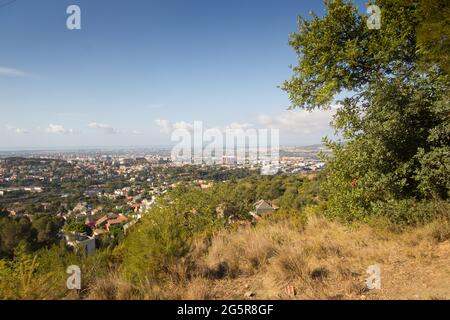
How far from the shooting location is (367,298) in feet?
10.6

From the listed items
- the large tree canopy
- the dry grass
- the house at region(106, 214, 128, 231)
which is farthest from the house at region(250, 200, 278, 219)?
the house at region(106, 214, 128, 231)

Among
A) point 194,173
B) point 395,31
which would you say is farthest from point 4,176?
point 395,31

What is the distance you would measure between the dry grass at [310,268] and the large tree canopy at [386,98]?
1.00 m

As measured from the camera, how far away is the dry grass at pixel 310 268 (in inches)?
134

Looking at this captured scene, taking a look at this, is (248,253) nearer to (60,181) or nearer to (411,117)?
(411,117)

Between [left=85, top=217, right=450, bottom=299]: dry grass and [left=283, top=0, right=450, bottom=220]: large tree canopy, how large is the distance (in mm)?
998

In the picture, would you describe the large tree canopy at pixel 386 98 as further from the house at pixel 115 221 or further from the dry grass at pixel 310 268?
the house at pixel 115 221

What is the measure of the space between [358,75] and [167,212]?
6.03 metres

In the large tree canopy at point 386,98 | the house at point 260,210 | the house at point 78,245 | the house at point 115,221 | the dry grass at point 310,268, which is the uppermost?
the large tree canopy at point 386,98

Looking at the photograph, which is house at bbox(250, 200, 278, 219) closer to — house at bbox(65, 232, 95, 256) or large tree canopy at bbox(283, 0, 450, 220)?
large tree canopy at bbox(283, 0, 450, 220)

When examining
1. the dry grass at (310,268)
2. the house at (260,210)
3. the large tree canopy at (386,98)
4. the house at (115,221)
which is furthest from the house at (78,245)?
the house at (115,221)

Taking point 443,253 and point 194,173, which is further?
point 194,173

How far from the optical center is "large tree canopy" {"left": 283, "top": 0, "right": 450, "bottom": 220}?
5.41m

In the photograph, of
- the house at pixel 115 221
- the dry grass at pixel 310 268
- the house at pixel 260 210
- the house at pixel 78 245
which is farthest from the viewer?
the house at pixel 115 221
